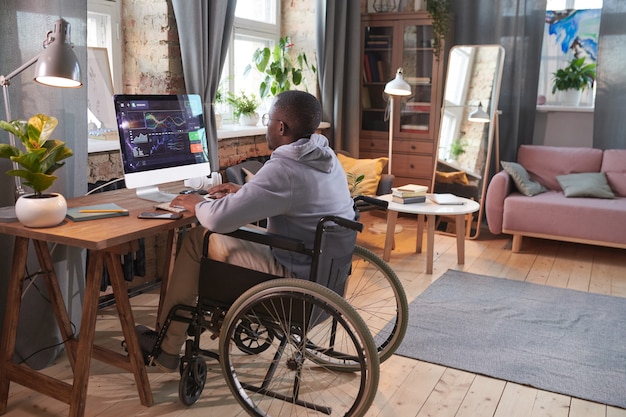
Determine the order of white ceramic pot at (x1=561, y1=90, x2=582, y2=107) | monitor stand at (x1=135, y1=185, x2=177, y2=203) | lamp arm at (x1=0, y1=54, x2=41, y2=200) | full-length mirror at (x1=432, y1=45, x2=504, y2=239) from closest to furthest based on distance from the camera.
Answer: lamp arm at (x1=0, y1=54, x2=41, y2=200) → monitor stand at (x1=135, y1=185, x2=177, y2=203) → full-length mirror at (x1=432, y1=45, x2=504, y2=239) → white ceramic pot at (x1=561, y1=90, x2=582, y2=107)

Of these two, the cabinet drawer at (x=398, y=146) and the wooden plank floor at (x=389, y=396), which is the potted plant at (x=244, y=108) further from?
the wooden plank floor at (x=389, y=396)

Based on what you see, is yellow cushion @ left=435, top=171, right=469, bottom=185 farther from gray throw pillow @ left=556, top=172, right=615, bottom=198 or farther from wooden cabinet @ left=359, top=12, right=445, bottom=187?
gray throw pillow @ left=556, top=172, right=615, bottom=198

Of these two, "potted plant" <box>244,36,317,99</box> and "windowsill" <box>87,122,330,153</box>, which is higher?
"potted plant" <box>244,36,317,99</box>

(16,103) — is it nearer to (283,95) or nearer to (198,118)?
(198,118)

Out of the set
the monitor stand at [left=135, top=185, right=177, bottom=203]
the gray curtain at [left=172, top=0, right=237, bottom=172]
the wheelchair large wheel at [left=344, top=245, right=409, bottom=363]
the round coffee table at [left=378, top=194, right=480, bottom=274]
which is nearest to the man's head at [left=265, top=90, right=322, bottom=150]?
the wheelchair large wheel at [left=344, top=245, right=409, bottom=363]

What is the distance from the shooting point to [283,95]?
7.61 feet

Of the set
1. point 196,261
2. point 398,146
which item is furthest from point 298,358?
point 398,146

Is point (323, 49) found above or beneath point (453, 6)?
beneath

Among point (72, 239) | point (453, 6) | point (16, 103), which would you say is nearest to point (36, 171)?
point (72, 239)

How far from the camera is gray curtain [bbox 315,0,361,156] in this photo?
5.22 meters

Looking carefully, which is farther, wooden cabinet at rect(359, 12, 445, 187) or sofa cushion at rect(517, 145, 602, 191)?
wooden cabinet at rect(359, 12, 445, 187)

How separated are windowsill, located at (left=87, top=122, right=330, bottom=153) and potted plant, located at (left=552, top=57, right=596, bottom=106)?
97.7 inches

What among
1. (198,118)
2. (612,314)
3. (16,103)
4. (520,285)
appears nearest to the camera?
(16,103)

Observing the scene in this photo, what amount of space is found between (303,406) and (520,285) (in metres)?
1.98
